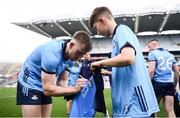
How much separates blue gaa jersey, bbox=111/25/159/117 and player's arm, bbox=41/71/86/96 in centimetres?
40

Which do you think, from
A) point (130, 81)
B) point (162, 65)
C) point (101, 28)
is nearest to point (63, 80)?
point (101, 28)

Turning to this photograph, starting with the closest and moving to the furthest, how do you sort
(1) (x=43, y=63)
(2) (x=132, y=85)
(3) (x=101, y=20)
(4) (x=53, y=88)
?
(2) (x=132, y=85)
(3) (x=101, y=20)
(4) (x=53, y=88)
(1) (x=43, y=63)

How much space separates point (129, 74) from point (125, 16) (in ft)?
122

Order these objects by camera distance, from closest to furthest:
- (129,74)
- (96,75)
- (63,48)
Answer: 1. (129,74)
2. (96,75)
3. (63,48)

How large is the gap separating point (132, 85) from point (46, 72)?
0.97 meters

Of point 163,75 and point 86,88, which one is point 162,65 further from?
point 86,88

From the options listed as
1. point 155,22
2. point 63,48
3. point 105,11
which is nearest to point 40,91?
point 63,48

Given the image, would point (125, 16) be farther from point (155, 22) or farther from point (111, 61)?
point (111, 61)

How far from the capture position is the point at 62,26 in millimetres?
45562

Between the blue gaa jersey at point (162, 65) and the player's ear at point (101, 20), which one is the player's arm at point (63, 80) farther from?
the blue gaa jersey at point (162, 65)

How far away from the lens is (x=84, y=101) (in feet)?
10.6

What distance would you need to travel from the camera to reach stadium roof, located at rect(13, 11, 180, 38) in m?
39.4

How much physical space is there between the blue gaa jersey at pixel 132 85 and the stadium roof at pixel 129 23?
36177mm

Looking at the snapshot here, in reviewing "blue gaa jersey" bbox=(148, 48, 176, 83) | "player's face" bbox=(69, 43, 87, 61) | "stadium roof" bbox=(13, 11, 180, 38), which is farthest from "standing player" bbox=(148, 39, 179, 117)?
"stadium roof" bbox=(13, 11, 180, 38)
